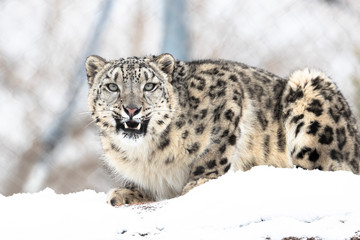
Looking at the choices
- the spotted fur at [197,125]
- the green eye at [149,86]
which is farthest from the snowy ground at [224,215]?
the green eye at [149,86]

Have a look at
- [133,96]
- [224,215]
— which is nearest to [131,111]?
[133,96]

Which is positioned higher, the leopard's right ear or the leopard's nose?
the leopard's right ear

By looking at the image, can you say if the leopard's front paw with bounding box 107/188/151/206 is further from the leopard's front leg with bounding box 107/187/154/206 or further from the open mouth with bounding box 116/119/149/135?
the open mouth with bounding box 116/119/149/135

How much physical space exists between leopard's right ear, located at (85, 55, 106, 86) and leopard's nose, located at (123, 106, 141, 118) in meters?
0.67

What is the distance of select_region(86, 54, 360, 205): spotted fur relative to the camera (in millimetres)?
4441

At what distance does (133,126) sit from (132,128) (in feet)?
0.08

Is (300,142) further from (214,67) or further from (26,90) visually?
(26,90)

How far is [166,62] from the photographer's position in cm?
471

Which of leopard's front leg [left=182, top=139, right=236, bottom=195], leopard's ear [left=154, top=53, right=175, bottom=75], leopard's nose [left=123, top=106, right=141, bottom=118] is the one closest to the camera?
leopard's nose [left=123, top=106, right=141, bottom=118]

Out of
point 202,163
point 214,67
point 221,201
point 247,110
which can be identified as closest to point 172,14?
point 214,67

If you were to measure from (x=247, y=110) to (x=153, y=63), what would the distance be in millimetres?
763

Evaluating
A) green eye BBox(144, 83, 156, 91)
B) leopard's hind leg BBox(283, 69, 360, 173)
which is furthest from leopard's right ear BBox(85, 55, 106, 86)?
leopard's hind leg BBox(283, 69, 360, 173)

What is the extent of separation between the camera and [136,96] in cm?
432

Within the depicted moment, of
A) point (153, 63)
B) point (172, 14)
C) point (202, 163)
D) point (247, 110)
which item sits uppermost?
point (172, 14)
